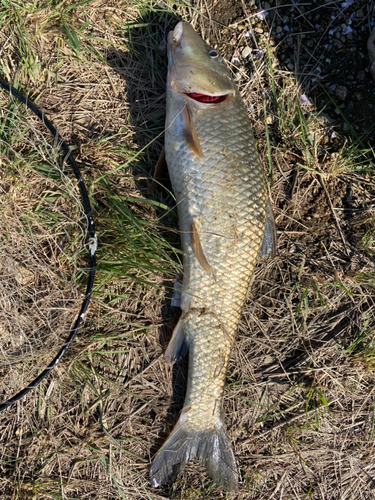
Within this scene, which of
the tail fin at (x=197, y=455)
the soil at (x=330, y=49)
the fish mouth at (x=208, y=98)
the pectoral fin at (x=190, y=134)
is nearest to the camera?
the pectoral fin at (x=190, y=134)

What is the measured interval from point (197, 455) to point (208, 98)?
7.60 ft

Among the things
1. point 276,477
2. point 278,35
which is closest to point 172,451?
point 276,477

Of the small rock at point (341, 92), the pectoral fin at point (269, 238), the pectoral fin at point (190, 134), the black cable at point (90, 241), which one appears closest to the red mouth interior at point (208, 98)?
the pectoral fin at point (190, 134)

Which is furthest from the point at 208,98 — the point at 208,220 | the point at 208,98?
the point at 208,220

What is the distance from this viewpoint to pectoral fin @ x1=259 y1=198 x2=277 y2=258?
2.71 m

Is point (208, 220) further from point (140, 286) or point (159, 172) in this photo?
point (140, 286)

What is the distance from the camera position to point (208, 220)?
244 cm

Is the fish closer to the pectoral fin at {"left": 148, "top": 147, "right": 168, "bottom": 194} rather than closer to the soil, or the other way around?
the pectoral fin at {"left": 148, "top": 147, "right": 168, "bottom": 194}

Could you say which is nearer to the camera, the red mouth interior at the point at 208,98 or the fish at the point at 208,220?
the fish at the point at 208,220

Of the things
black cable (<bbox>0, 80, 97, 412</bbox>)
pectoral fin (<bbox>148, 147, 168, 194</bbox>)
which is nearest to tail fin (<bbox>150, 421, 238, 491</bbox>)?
black cable (<bbox>0, 80, 97, 412</bbox>)

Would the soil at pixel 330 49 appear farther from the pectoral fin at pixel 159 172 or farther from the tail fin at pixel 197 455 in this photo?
the tail fin at pixel 197 455

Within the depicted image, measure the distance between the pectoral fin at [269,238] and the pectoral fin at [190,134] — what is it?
24.5 inches

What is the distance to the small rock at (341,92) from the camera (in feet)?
9.81

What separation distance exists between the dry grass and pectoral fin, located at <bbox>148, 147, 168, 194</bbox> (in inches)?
3.9
